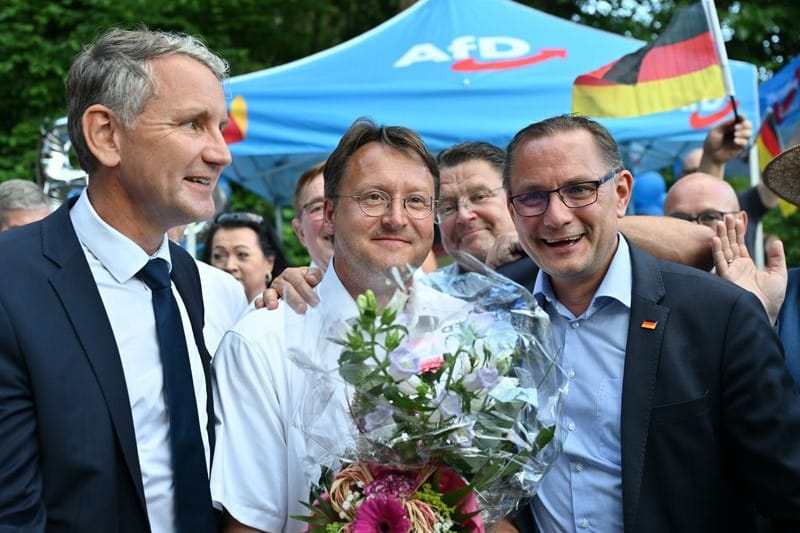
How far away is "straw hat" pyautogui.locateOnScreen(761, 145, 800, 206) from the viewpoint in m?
3.44

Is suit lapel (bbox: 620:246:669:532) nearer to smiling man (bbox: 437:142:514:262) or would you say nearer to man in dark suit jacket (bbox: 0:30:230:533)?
man in dark suit jacket (bbox: 0:30:230:533)

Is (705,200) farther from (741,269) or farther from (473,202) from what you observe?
(741,269)

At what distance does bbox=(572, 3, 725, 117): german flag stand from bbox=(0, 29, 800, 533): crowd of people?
3179 mm

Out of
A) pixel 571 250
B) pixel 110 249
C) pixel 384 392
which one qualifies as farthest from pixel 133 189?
pixel 571 250

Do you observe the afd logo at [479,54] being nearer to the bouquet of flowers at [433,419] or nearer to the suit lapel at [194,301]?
the suit lapel at [194,301]

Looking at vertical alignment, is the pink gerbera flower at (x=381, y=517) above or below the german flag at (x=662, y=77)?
below

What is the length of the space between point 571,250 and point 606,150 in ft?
1.22

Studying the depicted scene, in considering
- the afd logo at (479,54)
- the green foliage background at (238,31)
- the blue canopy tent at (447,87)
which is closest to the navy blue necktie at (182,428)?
the blue canopy tent at (447,87)

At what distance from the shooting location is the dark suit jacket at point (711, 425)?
8.90ft

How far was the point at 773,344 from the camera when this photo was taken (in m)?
2.79

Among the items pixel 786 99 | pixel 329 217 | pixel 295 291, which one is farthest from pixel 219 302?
pixel 786 99

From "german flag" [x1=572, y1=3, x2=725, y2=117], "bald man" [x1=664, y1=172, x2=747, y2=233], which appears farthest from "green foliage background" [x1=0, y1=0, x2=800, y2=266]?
"bald man" [x1=664, y1=172, x2=747, y2=233]

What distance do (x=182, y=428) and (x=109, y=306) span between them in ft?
1.27

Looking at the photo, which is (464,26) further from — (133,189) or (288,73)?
(133,189)
